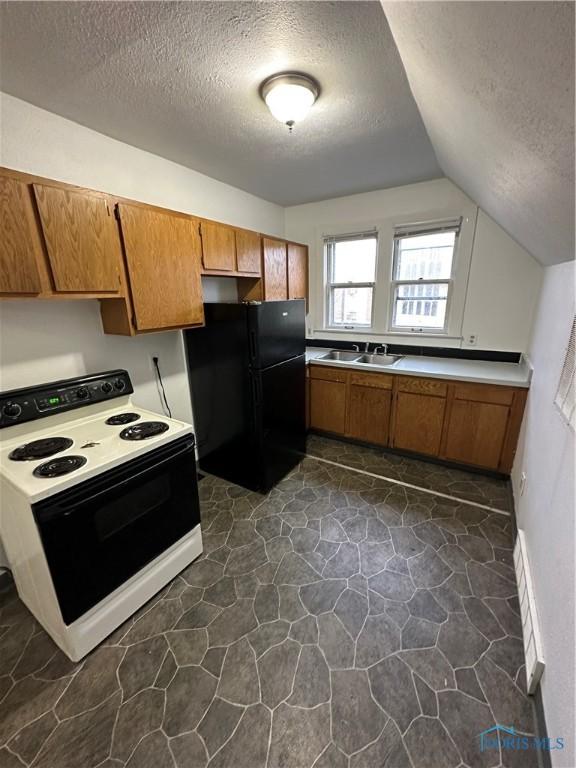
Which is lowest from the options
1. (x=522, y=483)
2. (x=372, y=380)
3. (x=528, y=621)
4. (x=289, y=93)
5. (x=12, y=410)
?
(x=528, y=621)

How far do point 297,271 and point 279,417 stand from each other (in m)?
1.75

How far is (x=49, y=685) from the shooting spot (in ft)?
4.36

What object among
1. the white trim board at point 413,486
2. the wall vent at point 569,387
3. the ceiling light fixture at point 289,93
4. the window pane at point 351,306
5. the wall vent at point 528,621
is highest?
the ceiling light fixture at point 289,93

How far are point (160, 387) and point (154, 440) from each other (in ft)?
3.23

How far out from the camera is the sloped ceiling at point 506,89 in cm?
61

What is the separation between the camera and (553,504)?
4.42ft

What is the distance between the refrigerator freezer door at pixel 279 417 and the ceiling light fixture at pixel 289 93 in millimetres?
1514

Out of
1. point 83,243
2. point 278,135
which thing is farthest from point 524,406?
point 83,243

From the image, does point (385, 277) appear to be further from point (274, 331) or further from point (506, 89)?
point (506, 89)

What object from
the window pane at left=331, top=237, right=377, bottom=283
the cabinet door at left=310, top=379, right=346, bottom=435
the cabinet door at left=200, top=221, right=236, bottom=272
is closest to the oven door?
the cabinet door at left=200, top=221, right=236, bottom=272

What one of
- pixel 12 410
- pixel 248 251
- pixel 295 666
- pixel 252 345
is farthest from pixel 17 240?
pixel 295 666

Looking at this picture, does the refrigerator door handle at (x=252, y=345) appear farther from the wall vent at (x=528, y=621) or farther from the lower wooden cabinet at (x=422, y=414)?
the wall vent at (x=528, y=621)

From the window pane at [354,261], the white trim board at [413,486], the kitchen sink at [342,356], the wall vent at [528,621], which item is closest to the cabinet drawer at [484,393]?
the white trim board at [413,486]

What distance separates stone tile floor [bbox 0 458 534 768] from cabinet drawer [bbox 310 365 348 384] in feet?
4.90
